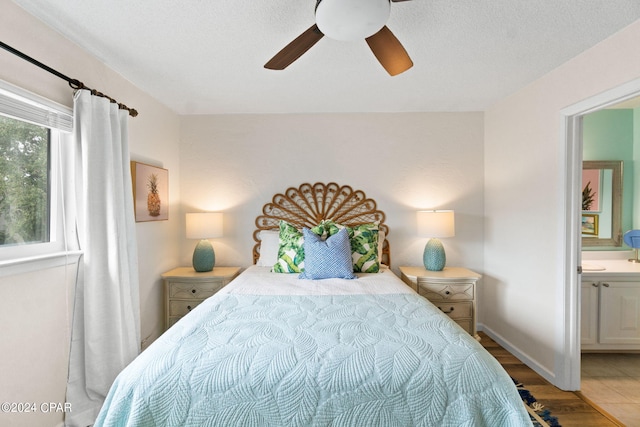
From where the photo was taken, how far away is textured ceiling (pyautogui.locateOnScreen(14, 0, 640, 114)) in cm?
157

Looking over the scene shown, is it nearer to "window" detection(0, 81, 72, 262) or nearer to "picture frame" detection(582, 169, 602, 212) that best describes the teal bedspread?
"window" detection(0, 81, 72, 262)

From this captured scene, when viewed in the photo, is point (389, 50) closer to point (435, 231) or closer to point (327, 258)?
point (327, 258)

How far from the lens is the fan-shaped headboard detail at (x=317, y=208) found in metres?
3.21

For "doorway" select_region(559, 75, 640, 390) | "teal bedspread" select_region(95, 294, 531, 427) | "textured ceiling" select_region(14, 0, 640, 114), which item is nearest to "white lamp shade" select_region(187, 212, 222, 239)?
"textured ceiling" select_region(14, 0, 640, 114)

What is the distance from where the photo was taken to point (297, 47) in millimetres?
1590

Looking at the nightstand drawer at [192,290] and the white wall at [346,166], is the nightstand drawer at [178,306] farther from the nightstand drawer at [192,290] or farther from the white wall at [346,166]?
the white wall at [346,166]

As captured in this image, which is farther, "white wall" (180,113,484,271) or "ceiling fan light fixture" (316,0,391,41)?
"white wall" (180,113,484,271)

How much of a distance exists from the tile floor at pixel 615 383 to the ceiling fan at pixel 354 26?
2607 mm

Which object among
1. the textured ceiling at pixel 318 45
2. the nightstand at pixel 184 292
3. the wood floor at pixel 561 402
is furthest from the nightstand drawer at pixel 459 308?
the nightstand at pixel 184 292

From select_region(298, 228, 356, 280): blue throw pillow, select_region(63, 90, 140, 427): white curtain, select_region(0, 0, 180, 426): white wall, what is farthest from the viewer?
A: select_region(298, 228, 356, 280): blue throw pillow

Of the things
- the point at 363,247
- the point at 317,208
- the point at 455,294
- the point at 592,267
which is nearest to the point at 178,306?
the point at 317,208

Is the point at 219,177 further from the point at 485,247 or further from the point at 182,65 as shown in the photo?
the point at 485,247

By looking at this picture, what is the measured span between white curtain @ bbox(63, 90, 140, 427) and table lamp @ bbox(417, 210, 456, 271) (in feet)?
8.28

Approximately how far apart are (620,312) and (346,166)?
2704 mm
